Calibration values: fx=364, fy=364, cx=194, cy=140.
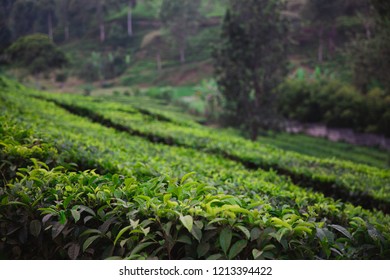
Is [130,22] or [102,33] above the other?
[130,22]

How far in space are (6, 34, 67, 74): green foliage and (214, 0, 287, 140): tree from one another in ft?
20.2

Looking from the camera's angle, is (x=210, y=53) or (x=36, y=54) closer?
(x=36, y=54)

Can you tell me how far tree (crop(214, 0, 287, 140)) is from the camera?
40.8 feet

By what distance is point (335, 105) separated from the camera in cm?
1561

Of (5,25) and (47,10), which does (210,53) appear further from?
(5,25)

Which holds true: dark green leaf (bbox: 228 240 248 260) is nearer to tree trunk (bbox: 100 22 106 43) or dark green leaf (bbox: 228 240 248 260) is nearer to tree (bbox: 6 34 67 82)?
tree (bbox: 6 34 67 82)

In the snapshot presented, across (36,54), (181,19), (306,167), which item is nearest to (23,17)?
(36,54)

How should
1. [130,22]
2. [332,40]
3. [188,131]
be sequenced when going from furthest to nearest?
[332,40], [130,22], [188,131]

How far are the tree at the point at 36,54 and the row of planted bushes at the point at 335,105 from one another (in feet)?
27.6

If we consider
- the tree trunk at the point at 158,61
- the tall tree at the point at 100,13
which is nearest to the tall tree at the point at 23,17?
the tall tree at the point at 100,13

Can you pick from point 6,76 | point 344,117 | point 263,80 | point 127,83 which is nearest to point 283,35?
point 263,80

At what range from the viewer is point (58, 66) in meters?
8.12

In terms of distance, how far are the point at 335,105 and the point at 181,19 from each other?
747 centimetres

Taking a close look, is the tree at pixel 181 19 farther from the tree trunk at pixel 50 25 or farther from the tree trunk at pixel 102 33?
the tree trunk at pixel 50 25
